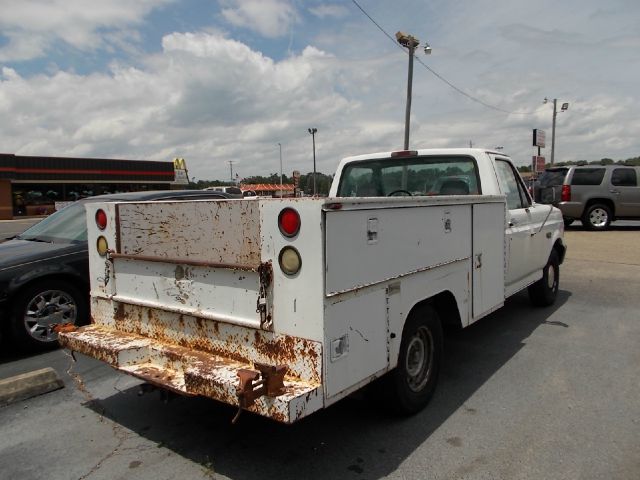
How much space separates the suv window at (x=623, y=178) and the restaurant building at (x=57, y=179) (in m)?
38.3

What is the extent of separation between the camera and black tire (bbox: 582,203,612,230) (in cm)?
1598

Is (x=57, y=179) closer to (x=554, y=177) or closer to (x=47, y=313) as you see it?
(x=554, y=177)

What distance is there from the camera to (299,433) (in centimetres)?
347

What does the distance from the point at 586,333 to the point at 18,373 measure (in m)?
5.83

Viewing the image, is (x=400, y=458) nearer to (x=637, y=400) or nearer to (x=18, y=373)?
(x=637, y=400)

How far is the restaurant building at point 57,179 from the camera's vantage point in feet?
129

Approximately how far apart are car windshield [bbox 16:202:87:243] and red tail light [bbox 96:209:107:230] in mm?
2071

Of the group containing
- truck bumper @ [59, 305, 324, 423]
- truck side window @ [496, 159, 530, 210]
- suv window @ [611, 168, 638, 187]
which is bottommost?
truck bumper @ [59, 305, 324, 423]

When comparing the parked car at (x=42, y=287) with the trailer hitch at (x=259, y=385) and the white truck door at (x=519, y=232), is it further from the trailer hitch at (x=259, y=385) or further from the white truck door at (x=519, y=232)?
the white truck door at (x=519, y=232)

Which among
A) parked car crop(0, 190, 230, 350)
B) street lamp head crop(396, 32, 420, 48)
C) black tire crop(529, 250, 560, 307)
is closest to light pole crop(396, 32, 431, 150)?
street lamp head crop(396, 32, 420, 48)

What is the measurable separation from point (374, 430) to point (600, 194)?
15.2 meters

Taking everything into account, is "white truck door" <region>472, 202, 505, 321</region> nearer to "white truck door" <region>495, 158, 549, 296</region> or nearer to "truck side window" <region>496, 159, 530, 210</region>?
"white truck door" <region>495, 158, 549, 296</region>

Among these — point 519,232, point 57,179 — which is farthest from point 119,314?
point 57,179

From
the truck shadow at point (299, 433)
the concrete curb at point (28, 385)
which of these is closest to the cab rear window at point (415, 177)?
the truck shadow at point (299, 433)
